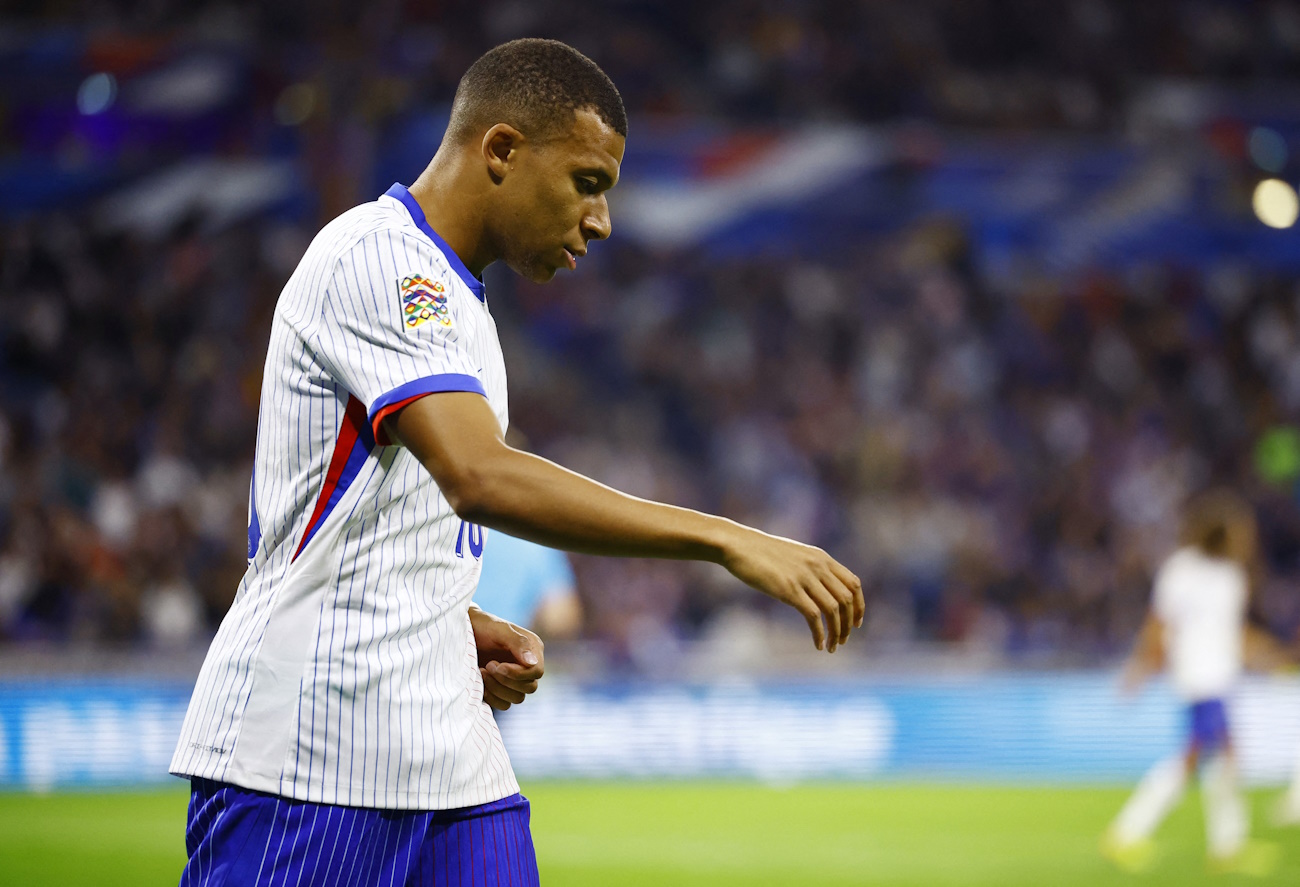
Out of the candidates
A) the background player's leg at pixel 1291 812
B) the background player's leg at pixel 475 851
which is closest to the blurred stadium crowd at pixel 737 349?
the background player's leg at pixel 1291 812

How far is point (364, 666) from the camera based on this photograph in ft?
8.55

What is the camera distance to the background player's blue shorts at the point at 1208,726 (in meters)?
9.83

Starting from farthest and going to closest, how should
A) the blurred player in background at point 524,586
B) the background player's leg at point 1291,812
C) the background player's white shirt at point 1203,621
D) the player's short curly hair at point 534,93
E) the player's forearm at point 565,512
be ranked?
the background player's leg at point 1291,812 < the background player's white shirt at point 1203,621 < the blurred player in background at point 524,586 < the player's short curly hair at point 534,93 < the player's forearm at point 565,512

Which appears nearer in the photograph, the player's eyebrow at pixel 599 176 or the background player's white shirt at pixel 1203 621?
the player's eyebrow at pixel 599 176

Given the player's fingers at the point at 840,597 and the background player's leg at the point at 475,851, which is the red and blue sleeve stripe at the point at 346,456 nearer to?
the background player's leg at the point at 475,851

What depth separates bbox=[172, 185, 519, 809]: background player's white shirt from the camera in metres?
2.59

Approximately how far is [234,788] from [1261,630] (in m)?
16.3

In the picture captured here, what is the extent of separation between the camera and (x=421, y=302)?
2.50 meters

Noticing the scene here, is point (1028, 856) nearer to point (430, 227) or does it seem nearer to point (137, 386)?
point (430, 227)

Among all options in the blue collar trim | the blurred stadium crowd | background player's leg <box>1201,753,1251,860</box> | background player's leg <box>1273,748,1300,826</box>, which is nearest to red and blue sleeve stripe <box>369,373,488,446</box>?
the blue collar trim

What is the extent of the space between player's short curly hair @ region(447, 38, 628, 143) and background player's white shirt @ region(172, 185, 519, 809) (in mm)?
278

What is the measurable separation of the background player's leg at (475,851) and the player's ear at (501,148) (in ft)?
3.87

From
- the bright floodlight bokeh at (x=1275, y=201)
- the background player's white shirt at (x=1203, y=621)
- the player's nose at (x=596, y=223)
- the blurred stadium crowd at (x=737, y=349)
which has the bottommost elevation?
the player's nose at (x=596, y=223)

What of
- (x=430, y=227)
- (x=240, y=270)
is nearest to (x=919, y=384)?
(x=240, y=270)
